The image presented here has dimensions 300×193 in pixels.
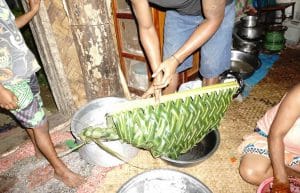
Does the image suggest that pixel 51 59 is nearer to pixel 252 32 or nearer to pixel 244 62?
pixel 244 62

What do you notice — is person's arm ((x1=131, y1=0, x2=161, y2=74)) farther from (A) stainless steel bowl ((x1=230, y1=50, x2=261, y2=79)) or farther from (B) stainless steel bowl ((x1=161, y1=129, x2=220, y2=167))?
(A) stainless steel bowl ((x1=230, y1=50, x2=261, y2=79))

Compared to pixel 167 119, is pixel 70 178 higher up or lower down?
lower down

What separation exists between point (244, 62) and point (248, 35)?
747 millimetres

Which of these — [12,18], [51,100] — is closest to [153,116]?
[12,18]

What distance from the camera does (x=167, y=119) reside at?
6.48ft

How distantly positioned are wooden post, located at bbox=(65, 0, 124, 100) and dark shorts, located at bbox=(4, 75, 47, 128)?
810mm

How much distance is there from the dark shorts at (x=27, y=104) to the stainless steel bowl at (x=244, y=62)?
330cm

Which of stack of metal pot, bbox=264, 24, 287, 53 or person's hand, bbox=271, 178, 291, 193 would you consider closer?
person's hand, bbox=271, 178, 291, 193

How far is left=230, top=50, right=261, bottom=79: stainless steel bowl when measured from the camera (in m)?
4.80

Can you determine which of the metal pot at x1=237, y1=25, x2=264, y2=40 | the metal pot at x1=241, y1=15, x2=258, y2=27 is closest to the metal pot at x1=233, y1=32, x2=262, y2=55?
the metal pot at x1=237, y1=25, x2=264, y2=40

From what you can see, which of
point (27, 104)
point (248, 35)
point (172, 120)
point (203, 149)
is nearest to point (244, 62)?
point (248, 35)

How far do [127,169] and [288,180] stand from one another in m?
1.56

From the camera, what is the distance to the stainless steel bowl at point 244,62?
4.80m

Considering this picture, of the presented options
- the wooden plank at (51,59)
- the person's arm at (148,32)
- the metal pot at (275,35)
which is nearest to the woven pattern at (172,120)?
the person's arm at (148,32)
